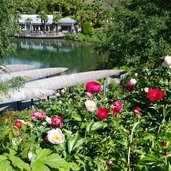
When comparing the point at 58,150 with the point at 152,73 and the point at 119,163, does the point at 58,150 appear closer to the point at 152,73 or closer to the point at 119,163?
the point at 119,163

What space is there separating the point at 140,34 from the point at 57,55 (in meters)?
23.2

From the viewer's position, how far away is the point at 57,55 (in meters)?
43.5

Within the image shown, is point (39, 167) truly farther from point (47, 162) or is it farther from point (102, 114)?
point (102, 114)

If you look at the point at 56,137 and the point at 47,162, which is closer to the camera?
the point at 47,162

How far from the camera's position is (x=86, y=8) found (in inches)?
2562

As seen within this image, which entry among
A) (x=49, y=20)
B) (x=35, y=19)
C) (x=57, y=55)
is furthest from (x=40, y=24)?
(x=57, y=55)

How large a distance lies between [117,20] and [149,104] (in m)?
21.5

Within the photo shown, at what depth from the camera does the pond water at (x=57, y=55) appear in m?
36.7

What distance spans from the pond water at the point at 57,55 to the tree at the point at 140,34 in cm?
959

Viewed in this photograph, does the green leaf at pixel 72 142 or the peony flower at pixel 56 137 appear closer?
the peony flower at pixel 56 137

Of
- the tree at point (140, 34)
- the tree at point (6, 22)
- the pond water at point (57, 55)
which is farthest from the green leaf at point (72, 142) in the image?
the pond water at point (57, 55)

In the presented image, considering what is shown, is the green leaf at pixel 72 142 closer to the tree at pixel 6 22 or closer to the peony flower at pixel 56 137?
the peony flower at pixel 56 137

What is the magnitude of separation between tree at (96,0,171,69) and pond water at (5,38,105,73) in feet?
31.5

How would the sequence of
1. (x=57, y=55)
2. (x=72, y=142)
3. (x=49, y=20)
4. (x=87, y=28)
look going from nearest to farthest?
(x=72, y=142) < (x=57, y=55) < (x=87, y=28) < (x=49, y=20)
